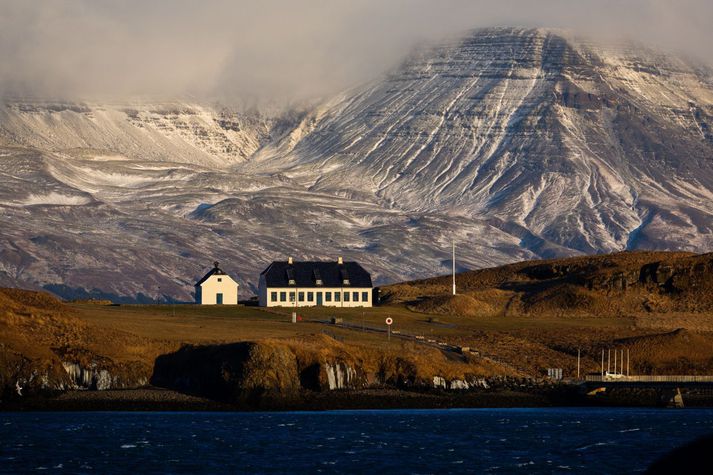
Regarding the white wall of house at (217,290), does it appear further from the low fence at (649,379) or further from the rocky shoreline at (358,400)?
the rocky shoreline at (358,400)

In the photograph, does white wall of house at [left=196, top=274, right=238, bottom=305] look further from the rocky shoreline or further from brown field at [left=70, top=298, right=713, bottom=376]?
the rocky shoreline

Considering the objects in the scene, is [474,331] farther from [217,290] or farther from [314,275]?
[217,290]

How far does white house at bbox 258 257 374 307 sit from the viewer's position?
500ft

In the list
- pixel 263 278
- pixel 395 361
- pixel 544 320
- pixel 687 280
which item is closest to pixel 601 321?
pixel 544 320

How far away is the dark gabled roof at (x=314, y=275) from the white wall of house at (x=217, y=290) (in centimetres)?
477

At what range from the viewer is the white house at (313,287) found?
15238cm

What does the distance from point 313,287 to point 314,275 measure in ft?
5.06

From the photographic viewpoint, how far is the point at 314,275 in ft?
506

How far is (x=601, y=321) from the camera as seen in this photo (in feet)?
467

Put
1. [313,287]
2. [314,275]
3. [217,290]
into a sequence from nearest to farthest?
[313,287] < [314,275] < [217,290]

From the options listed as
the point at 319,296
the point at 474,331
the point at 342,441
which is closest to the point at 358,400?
the point at 342,441

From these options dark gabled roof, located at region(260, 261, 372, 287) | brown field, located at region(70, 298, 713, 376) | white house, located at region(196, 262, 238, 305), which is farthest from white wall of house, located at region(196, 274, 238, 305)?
brown field, located at region(70, 298, 713, 376)

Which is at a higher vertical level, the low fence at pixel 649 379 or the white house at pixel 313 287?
the white house at pixel 313 287

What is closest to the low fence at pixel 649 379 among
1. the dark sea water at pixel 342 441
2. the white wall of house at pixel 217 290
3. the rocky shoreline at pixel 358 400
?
the rocky shoreline at pixel 358 400
